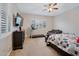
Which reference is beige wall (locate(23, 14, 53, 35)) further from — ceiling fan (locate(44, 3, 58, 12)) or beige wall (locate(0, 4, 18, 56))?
beige wall (locate(0, 4, 18, 56))

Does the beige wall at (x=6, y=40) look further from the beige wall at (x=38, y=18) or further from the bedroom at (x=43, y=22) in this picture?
the beige wall at (x=38, y=18)

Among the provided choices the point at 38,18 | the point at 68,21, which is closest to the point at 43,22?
the point at 38,18

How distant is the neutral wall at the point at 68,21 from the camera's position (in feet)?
6.65

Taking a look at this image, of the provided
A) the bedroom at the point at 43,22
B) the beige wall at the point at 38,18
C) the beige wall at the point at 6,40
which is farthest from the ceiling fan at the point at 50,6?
the beige wall at the point at 6,40

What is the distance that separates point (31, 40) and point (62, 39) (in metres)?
0.77

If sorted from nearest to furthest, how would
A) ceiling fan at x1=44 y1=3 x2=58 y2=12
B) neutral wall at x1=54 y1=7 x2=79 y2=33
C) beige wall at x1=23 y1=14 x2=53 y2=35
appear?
ceiling fan at x1=44 y1=3 x2=58 y2=12, neutral wall at x1=54 y1=7 x2=79 y2=33, beige wall at x1=23 y1=14 x2=53 y2=35

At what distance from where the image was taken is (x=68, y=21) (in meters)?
2.15

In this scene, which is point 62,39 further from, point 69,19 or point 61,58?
point 61,58

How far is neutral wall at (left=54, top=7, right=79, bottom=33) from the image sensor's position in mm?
2027

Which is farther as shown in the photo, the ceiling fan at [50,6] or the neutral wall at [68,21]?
the neutral wall at [68,21]

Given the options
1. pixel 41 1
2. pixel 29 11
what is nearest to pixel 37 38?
pixel 29 11

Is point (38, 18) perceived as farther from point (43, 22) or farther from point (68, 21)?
point (68, 21)

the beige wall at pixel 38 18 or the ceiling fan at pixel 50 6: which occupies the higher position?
the ceiling fan at pixel 50 6

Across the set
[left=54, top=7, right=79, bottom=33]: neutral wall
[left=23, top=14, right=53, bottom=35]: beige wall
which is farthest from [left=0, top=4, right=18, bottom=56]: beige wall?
[left=54, top=7, right=79, bottom=33]: neutral wall
